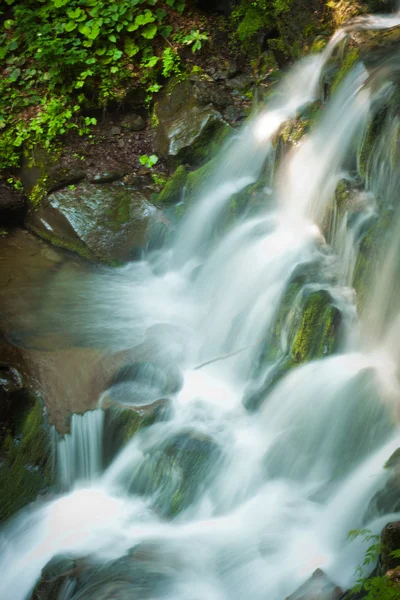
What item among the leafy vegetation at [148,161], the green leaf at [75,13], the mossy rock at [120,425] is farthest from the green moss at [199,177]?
the mossy rock at [120,425]

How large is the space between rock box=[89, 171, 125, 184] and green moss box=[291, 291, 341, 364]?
12.2ft

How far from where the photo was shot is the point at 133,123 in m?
8.53

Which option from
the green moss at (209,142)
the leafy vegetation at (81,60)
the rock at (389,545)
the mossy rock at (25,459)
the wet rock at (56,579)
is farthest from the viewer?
the leafy vegetation at (81,60)

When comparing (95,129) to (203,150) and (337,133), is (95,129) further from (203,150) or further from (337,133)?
(337,133)

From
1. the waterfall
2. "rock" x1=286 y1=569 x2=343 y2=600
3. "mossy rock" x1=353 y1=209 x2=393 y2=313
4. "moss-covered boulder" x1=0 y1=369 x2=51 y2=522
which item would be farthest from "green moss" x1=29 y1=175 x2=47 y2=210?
"rock" x1=286 y1=569 x2=343 y2=600

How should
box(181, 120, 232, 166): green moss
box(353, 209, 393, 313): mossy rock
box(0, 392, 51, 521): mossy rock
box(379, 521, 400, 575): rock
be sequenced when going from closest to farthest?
1. box(379, 521, 400, 575): rock
2. box(0, 392, 51, 521): mossy rock
3. box(353, 209, 393, 313): mossy rock
4. box(181, 120, 232, 166): green moss

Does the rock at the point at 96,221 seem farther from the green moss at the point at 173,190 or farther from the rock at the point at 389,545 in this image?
the rock at the point at 389,545

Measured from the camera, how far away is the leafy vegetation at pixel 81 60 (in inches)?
329

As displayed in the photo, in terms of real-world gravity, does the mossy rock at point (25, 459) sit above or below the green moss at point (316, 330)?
above

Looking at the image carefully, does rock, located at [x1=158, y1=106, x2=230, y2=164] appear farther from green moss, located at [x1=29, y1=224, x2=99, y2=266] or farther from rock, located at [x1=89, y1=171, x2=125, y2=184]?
green moss, located at [x1=29, y1=224, x2=99, y2=266]

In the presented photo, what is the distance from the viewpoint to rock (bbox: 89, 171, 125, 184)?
26.1 ft

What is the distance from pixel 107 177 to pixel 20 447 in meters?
4.00

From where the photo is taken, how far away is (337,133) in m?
6.14

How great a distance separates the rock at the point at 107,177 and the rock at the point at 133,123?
0.84m
